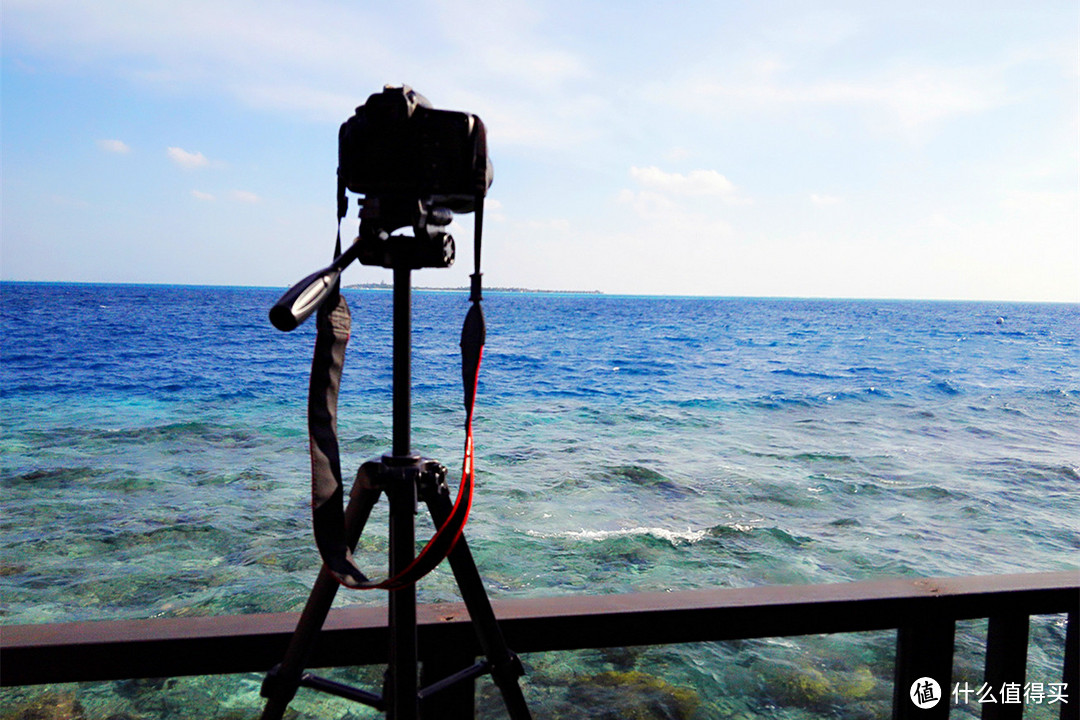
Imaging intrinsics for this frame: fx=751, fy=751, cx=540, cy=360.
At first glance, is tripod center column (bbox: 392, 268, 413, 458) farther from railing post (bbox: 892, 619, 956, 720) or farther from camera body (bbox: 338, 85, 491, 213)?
railing post (bbox: 892, 619, 956, 720)

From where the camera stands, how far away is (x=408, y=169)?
42.8 inches

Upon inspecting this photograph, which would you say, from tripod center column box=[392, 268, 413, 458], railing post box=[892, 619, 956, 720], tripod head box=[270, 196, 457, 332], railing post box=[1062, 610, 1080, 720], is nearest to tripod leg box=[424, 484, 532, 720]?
tripod center column box=[392, 268, 413, 458]

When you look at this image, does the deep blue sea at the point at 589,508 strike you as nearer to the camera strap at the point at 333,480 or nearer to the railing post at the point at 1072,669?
the camera strap at the point at 333,480

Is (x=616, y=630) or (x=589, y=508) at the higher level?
(x=616, y=630)

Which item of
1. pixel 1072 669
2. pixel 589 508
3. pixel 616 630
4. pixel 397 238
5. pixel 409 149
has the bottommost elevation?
pixel 589 508

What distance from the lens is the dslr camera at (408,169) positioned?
3.53 ft

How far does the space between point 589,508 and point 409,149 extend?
741cm

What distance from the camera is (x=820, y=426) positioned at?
14.1 meters

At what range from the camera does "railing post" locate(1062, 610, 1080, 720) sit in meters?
1.59

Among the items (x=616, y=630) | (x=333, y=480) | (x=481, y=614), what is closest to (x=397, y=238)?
(x=333, y=480)

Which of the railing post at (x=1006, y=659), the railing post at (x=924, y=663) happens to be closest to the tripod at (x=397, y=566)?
the railing post at (x=924, y=663)

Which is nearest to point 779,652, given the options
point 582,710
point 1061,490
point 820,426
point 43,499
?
point 582,710

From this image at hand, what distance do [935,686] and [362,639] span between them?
45.9 inches

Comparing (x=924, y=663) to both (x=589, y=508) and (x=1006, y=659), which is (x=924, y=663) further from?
(x=589, y=508)
